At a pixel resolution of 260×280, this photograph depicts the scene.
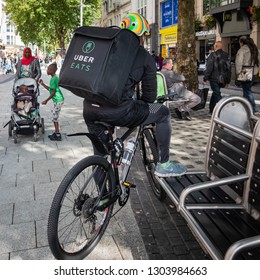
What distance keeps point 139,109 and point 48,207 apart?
164 centimetres

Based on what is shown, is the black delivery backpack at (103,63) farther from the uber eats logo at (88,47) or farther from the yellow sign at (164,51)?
the yellow sign at (164,51)

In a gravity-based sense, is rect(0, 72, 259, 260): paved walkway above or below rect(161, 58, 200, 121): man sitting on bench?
below

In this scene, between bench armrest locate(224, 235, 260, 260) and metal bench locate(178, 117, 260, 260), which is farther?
metal bench locate(178, 117, 260, 260)

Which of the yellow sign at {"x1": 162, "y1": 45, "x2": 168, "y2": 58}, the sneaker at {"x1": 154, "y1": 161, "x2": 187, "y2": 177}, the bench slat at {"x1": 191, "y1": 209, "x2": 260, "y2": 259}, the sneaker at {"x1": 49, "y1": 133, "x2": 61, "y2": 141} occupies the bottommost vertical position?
the sneaker at {"x1": 49, "y1": 133, "x2": 61, "y2": 141}

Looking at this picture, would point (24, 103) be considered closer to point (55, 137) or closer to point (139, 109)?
point (55, 137)

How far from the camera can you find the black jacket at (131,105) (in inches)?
130

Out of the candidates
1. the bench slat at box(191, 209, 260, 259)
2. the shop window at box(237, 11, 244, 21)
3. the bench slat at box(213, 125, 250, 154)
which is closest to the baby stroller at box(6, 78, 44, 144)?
the bench slat at box(213, 125, 250, 154)

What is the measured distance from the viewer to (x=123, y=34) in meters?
3.15

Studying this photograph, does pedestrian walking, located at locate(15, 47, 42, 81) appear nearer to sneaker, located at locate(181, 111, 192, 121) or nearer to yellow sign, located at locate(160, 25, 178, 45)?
sneaker, located at locate(181, 111, 192, 121)

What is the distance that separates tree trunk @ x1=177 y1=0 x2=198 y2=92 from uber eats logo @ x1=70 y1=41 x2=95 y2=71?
910 centimetres

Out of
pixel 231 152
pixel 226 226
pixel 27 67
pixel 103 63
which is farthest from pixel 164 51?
pixel 226 226

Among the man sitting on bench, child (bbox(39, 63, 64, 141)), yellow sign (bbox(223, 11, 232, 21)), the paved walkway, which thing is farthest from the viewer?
yellow sign (bbox(223, 11, 232, 21))

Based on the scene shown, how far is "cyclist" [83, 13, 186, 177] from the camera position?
10.9 feet

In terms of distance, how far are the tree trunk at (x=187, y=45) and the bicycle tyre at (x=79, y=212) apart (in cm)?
900
